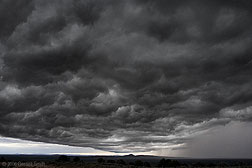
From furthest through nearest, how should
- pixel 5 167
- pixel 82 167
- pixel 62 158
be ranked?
pixel 62 158 < pixel 82 167 < pixel 5 167

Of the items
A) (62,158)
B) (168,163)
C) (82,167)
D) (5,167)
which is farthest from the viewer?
(62,158)

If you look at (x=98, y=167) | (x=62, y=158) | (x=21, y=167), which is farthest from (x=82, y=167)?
(x=62, y=158)

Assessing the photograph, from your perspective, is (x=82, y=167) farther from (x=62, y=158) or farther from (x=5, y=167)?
(x=62, y=158)

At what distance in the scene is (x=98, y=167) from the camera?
66.8 m

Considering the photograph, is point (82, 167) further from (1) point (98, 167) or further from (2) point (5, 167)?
(2) point (5, 167)

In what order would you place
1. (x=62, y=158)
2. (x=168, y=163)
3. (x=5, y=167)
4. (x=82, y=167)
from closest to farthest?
(x=5, y=167) < (x=82, y=167) < (x=168, y=163) < (x=62, y=158)

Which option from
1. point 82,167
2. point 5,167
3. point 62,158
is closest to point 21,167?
point 5,167

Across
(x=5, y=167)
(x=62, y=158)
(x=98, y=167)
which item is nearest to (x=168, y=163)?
(x=98, y=167)

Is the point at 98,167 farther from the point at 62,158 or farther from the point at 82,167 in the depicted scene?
the point at 62,158

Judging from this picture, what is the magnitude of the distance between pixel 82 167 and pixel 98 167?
4.19 meters

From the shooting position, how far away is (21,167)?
50125 mm

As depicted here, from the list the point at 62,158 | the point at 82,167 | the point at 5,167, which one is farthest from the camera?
the point at 62,158

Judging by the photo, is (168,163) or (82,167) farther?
(168,163)

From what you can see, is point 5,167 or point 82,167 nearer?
point 5,167
